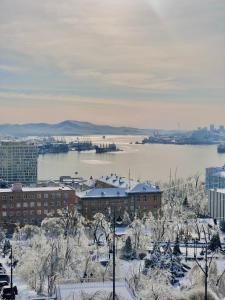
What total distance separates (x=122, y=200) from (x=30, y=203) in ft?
8.70

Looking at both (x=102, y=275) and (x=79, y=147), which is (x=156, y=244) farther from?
(x=79, y=147)

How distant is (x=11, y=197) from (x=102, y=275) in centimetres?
682

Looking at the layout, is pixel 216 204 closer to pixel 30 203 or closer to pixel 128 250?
pixel 30 203

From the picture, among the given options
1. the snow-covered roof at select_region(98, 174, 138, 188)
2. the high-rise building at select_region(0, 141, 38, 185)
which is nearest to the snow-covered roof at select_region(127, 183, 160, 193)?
the snow-covered roof at select_region(98, 174, 138, 188)

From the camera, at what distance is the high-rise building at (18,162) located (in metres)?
32.1

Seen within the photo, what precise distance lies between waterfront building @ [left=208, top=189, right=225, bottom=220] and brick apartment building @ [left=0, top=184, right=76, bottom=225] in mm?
4435

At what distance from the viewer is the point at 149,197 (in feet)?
50.3

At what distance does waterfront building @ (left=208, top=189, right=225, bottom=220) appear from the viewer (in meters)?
15.6

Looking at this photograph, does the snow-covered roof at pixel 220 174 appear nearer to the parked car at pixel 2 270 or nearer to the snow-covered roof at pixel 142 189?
the snow-covered roof at pixel 142 189

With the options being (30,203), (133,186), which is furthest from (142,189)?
(30,203)

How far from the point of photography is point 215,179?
20.2m

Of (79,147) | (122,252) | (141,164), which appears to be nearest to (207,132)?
(79,147)

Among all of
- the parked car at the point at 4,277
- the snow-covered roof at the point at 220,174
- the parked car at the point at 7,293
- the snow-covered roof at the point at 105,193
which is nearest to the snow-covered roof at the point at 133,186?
the snow-covered roof at the point at 105,193

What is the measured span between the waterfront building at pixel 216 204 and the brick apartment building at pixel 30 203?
4.44 meters
